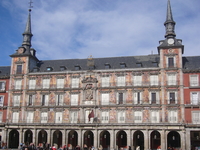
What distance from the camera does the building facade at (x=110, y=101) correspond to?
50844 mm

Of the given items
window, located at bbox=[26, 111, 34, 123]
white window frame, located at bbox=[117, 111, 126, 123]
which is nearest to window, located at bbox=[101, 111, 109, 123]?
white window frame, located at bbox=[117, 111, 126, 123]

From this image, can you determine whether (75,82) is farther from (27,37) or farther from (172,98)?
(172,98)

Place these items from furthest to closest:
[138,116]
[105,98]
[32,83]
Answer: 1. [32,83]
2. [105,98]
3. [138,116]

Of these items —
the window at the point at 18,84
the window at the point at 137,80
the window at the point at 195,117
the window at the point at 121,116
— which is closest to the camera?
the window at the point at 195,117

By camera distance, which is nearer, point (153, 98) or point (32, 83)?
point (153, 98)

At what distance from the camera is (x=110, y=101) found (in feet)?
176

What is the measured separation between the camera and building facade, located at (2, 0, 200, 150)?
50.8 m

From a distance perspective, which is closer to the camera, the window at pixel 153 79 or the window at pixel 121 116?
the window at pixel 121 116

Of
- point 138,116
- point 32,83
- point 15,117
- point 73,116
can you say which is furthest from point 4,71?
point 138,116

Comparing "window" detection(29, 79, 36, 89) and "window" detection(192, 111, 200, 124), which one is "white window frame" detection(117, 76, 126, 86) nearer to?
"window" detection(192, 111, 200, 124)

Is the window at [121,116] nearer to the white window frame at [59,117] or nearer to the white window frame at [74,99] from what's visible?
the white window frame at [74,99]

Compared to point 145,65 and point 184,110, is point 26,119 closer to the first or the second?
point 145,65

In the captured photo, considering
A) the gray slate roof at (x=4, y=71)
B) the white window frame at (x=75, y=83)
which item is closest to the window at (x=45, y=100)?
the white window frame at (x=75, y=83)

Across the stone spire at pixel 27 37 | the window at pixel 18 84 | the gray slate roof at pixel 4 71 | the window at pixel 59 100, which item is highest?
the stone spire at pixel 27 37
